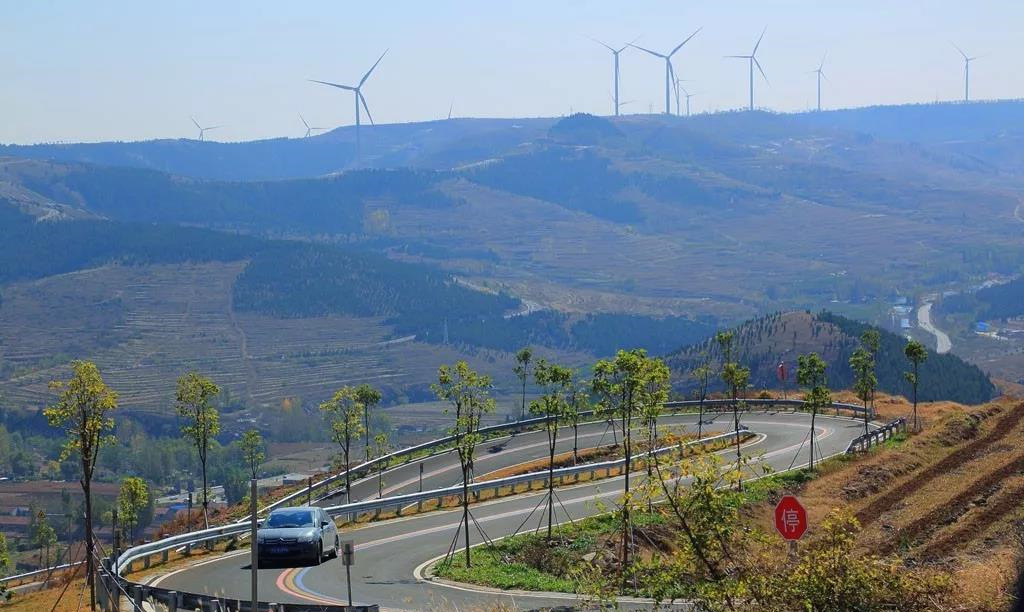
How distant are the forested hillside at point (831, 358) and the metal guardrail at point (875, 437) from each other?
153ft

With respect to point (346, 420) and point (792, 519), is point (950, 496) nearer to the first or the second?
point (792, 519)

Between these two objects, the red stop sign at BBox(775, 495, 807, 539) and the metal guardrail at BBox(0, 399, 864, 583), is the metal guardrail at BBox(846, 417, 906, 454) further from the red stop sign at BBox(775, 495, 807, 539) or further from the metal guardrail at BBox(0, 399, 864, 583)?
the red stop sign at BBox(775, 495, 807, 539)

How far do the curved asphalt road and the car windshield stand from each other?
127 centimetres

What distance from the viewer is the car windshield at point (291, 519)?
37.4 meters

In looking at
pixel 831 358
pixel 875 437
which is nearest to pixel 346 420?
pixel 875 437

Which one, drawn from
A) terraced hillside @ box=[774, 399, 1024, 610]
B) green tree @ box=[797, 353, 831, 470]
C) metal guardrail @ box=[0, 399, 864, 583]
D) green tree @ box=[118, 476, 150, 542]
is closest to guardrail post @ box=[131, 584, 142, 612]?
metal guardrail @ box=[0, 399, 864, 583]

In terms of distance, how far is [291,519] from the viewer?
37.5 metres

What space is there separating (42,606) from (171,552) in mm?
8272

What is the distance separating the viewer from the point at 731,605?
65.6 ft

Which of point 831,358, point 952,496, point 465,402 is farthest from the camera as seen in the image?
point 831,358

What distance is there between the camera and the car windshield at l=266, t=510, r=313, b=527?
37406mm

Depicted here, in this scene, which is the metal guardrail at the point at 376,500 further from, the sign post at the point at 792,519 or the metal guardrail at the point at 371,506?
the sign post at the point at 792,519

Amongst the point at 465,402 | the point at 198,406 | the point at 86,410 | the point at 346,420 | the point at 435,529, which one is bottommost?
the point at 435,529

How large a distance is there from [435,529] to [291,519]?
33.8 feet
